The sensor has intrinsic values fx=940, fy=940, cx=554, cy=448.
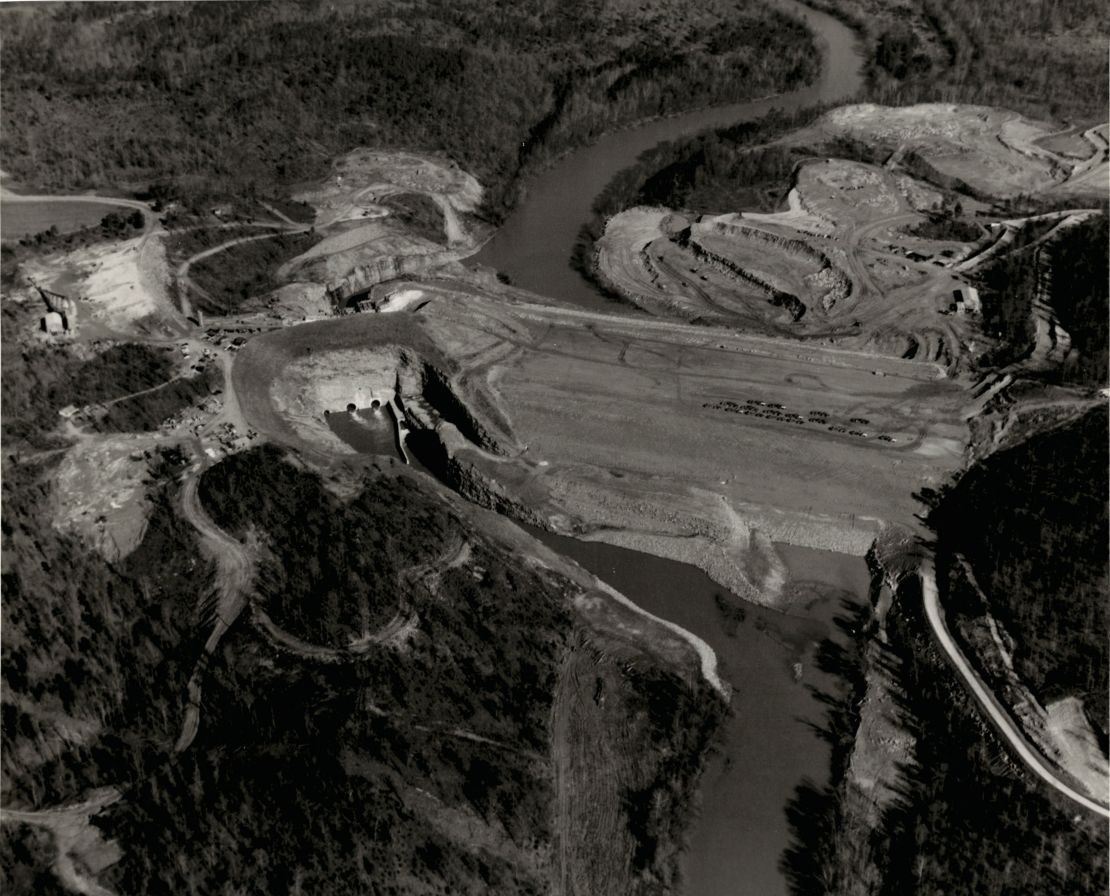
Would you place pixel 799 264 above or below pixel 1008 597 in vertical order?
above

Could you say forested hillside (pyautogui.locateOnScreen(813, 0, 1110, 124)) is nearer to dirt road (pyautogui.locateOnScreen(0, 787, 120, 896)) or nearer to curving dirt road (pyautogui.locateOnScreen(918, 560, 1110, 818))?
curving dirt road (pyautogui.locateOnScreen(918, 560, 1110, 818))

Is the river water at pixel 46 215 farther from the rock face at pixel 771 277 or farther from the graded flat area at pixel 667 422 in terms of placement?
the rock face at pixel 771 277

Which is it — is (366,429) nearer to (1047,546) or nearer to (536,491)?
(536,491)

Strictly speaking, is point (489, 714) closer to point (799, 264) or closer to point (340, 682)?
point (340, 682)

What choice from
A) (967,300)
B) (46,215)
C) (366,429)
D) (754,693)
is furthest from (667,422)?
(46,215)

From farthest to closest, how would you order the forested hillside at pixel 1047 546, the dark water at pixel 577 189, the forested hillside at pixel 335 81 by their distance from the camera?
the forested hillside at pixel 335 81 → the dark water at pixel 577 189 → the forested hillside at pixel 1047 546

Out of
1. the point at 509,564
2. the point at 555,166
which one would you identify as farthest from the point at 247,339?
the point at 555,166

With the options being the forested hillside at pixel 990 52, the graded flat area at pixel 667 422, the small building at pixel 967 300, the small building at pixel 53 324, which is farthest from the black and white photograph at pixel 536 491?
the forested hillside at pixel 990 52
